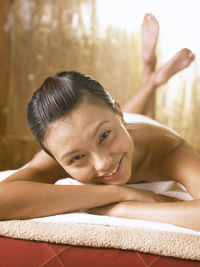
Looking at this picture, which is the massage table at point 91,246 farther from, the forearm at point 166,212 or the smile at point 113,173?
the smile at point 113,173

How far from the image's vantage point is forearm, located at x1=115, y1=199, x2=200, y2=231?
1017 mm

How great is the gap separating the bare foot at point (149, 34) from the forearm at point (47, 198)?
1.17 metres

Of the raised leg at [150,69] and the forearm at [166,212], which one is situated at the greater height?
the raised leg at [150,69]

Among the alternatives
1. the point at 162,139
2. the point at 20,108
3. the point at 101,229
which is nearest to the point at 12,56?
the point at 20,108

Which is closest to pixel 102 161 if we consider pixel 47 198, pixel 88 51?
pixel 47 198

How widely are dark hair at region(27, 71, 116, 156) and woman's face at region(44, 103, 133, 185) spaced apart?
2cm

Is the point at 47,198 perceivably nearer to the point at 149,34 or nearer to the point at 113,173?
the point at 113,173

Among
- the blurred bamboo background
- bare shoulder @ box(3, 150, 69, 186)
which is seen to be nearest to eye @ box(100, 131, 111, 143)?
bare shoulder @ box(3, 150, 69, 186)

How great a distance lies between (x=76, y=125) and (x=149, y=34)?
120 centimetres

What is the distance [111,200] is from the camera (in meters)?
1.13

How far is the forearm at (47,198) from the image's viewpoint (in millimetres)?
1058

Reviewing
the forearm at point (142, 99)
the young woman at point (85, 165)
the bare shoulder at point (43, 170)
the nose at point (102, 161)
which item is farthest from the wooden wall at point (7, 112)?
the nose at point (102, 161)

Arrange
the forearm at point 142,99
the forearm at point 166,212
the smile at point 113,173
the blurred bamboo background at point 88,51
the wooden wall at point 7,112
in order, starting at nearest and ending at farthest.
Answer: the forearm at point 166,212 → the smile at point 113,173 → the forearm at point 142,99 → the blurred bamboo background at point 88,51 → the wooden wall at point 7,112

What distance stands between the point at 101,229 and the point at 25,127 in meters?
2.63
